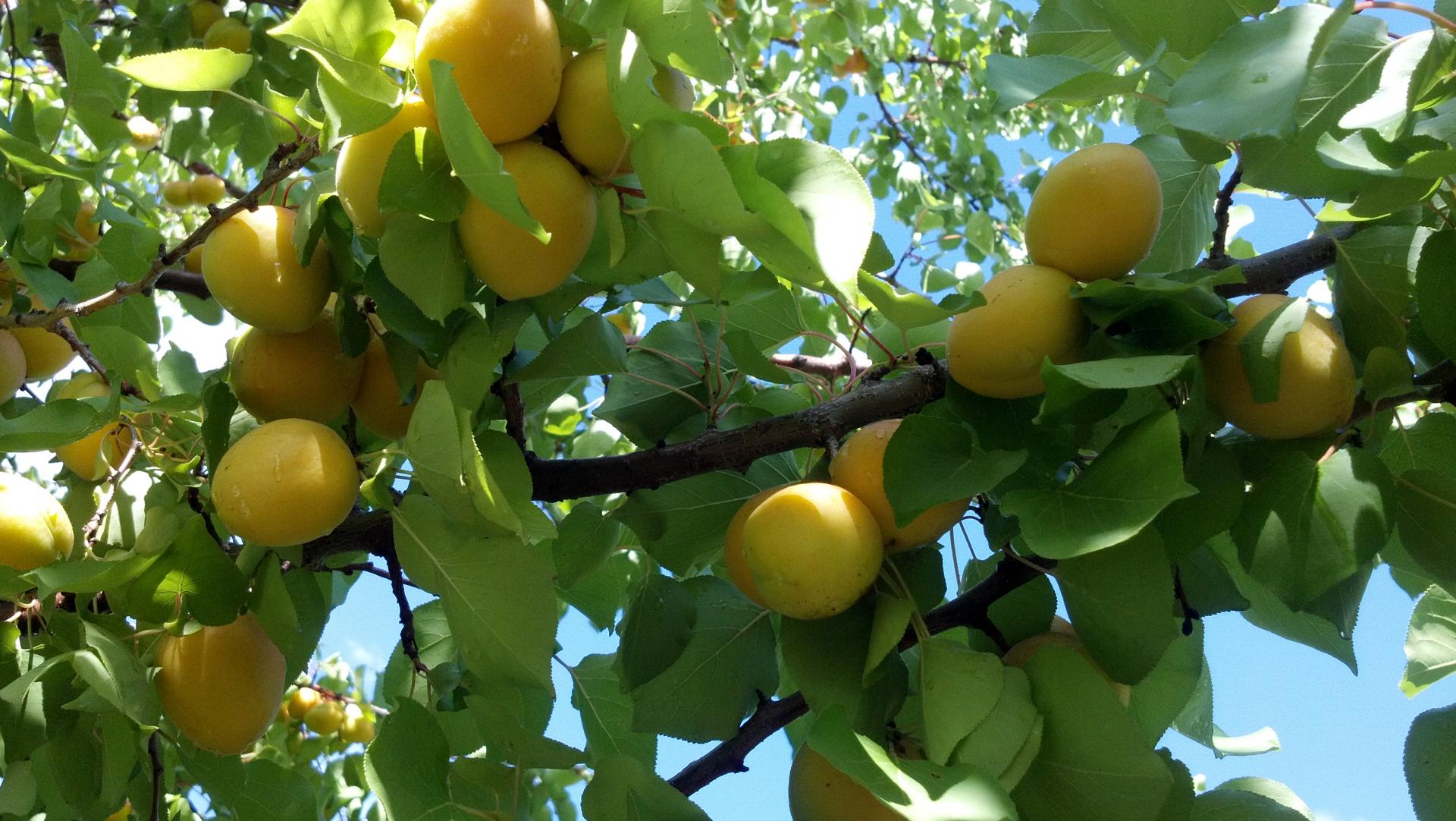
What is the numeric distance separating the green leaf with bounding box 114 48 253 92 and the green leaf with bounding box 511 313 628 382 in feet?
0.95

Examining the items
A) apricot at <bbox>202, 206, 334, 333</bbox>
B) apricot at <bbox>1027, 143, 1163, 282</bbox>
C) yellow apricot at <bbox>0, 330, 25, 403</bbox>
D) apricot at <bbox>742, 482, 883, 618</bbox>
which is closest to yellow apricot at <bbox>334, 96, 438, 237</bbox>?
apricot at <bbox>202, 206, 334, 333</bbox>

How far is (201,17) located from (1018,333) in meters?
1.98

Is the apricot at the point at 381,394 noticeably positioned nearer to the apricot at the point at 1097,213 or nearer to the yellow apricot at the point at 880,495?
the yellow apricot at the point at 880,495

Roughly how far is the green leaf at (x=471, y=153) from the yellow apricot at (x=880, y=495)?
1.07 ft

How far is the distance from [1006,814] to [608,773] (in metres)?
0.31

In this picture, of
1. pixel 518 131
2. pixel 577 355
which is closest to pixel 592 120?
pixel 518 131

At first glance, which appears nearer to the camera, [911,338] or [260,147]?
[911,338]

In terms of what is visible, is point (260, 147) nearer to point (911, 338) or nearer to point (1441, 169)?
point (911, 338)

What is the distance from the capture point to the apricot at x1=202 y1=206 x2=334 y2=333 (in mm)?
766

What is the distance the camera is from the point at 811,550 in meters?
0.72

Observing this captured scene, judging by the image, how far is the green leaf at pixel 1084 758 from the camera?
672 millimetres

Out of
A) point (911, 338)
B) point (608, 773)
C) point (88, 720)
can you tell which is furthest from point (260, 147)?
point (608, 773)

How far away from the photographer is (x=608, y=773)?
2.56 ft

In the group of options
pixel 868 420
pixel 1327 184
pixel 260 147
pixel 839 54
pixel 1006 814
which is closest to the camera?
pixel 1006 814
